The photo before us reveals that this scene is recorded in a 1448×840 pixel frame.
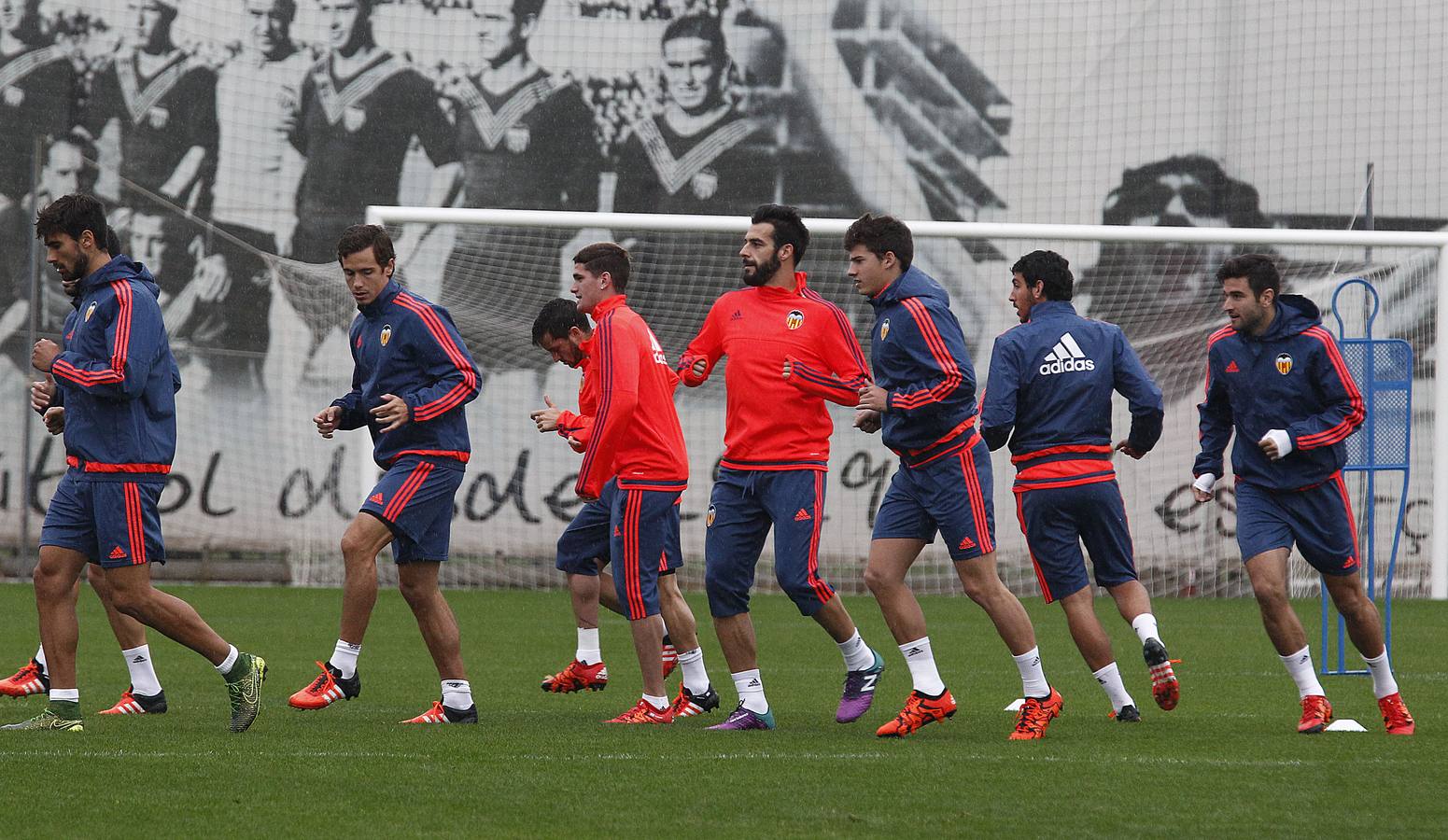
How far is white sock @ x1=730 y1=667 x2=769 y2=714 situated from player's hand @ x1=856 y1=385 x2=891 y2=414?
1.23 meters

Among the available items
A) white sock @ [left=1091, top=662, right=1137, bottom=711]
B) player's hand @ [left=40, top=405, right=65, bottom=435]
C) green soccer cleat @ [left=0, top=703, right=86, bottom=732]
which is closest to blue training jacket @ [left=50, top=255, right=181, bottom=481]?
player's hand @ [left=40, top=405, right=65, bottom=435]

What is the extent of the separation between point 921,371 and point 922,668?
1.19 m

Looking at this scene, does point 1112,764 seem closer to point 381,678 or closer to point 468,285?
point 381,678

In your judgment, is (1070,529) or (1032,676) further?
(1070,529)

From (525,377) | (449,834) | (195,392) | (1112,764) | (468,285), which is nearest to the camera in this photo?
(449,834)

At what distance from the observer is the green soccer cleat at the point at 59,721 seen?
6.33m

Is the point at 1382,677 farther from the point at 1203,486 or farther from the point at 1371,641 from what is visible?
the point at 1203,486

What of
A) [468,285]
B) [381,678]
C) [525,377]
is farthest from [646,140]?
[381,678]

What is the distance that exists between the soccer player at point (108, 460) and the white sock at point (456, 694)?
80 cm

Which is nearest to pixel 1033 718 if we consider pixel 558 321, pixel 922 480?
pixel 922 480

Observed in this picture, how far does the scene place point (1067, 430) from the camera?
6.70m

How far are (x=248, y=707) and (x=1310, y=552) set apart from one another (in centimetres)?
426

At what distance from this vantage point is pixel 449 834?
14.3ft

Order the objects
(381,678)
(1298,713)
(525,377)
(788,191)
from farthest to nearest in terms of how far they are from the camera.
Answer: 1. (788,191)
2. (525,377)
3. (381,678)
4. (1298,713)
